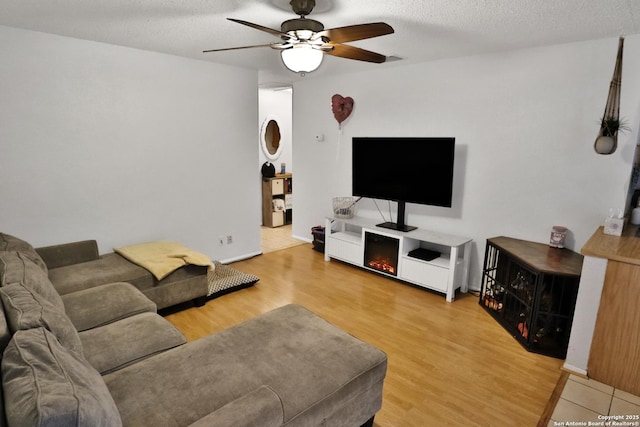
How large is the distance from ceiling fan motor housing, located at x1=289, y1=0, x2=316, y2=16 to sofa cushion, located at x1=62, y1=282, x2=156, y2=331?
2102 mm

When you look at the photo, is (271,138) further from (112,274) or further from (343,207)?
(112,274)

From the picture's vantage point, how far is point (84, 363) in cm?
143

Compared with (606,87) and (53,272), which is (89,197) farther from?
(606,87)

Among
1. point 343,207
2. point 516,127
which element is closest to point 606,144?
point 516,127

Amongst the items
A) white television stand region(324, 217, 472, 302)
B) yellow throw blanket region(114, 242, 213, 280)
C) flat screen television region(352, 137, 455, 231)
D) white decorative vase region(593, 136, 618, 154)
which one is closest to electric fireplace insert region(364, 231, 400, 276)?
white television stand region(324, 217, 472, 302)

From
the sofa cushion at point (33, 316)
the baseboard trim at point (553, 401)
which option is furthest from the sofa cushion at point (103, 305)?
the baseboard trim at point (553, 401)

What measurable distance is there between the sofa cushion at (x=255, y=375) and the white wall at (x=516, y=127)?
2.31 m

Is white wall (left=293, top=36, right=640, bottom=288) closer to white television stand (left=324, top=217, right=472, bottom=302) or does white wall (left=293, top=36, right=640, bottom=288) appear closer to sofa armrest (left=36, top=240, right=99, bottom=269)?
white television stand (left=324, top=217, right=472, bottom=302)

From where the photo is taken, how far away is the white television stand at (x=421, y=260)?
142 inches

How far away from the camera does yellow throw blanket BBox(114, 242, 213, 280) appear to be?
3.10 metres

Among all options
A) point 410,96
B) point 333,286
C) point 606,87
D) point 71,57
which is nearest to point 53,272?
point 71,57

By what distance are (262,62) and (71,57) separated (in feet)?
5.71

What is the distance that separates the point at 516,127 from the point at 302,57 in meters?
2.22

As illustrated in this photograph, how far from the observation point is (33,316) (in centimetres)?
150
